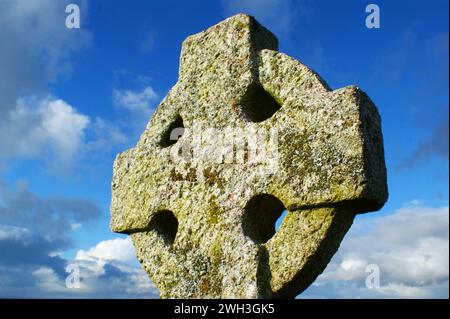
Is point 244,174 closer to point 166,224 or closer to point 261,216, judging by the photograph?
point 261,216

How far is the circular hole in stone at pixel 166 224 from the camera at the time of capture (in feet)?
26.6

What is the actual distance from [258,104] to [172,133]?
1405 millimetres

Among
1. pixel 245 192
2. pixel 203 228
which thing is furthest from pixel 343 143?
pixel 203 228

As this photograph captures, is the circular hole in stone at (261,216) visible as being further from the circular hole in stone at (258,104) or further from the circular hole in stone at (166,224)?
the circular hole in stone at (166,224)

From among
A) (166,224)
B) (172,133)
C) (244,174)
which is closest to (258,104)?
(244,174)

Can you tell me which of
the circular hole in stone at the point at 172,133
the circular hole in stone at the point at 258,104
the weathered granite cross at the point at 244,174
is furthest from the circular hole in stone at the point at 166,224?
the circular hole in stone at the point at 258,104

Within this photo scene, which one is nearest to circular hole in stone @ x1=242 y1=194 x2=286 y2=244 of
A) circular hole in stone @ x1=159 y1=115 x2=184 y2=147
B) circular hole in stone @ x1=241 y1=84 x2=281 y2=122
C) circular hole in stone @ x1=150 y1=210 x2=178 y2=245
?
circular hole in stone @ x1=241 y1=84 x2=281 y2=122

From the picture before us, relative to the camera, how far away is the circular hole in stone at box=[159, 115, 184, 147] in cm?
847

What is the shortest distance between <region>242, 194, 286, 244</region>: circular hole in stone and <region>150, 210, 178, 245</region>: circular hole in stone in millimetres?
1344

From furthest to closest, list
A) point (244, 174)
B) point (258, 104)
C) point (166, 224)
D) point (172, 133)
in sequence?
point (172, 133) → point (166, 224) → point (258, 104) → point (244, 174)

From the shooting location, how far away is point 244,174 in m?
7.23

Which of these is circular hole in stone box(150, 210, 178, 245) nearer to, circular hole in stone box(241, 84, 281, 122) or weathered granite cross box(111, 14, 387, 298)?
weathered granite cross box(111, 14, 387, 298)
